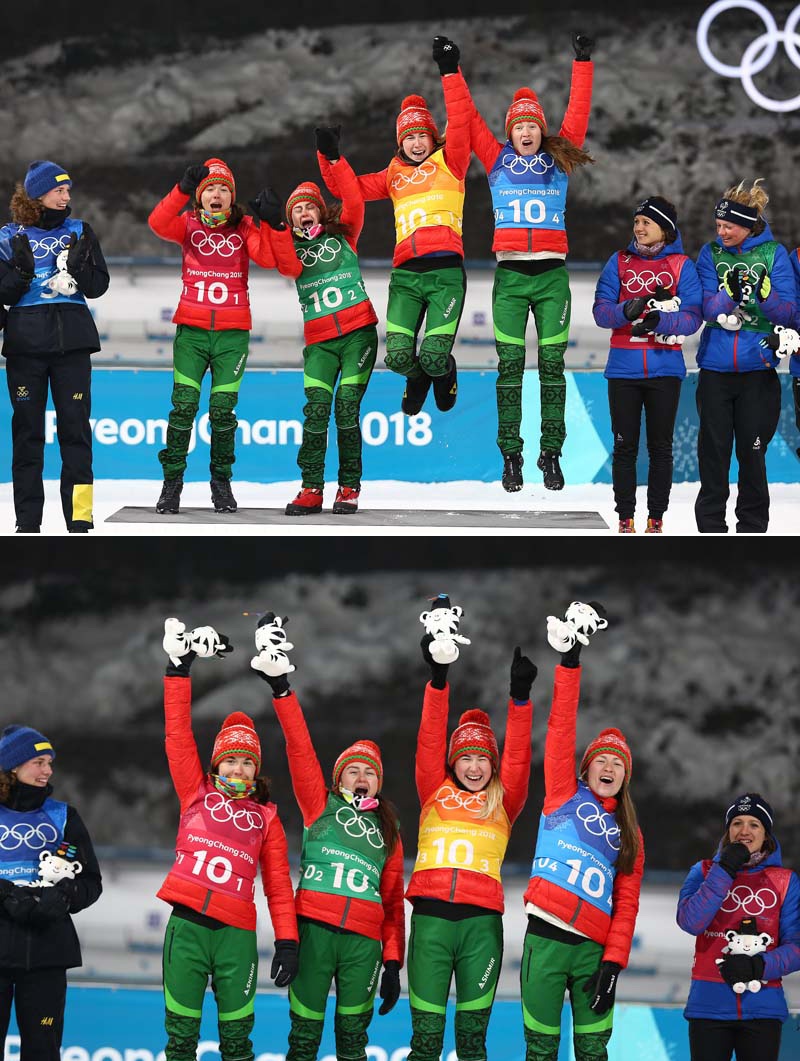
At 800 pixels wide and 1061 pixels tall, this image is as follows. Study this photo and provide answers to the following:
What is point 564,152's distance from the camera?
253 inches

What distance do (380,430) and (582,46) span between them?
271cm

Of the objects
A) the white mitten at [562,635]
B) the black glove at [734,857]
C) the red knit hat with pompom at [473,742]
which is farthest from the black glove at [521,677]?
the black glove at [734,857]

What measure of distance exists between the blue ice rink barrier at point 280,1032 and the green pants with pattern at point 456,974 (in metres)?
1.77

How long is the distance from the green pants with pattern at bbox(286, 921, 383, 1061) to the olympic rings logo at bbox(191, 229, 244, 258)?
2.79m

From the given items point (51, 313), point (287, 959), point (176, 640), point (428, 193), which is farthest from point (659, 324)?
point (287, 959)

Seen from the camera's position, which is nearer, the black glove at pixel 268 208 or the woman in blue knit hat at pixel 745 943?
the woman in blue knit hat at pixel 745 943

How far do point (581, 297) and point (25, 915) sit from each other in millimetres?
4659

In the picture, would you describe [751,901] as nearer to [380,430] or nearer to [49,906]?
[49,906]

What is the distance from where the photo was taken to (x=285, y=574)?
26.8ft

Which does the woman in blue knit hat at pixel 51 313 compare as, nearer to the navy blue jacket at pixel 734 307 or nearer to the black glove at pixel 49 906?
the black glove at pixel 49 906

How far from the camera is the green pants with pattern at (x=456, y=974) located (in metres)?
5.52

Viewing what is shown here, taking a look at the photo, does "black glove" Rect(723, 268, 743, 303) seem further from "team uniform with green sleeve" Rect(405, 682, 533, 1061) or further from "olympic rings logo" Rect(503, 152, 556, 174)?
"team uniform with green sleeve" Rect(405, 682, 533, 1061)

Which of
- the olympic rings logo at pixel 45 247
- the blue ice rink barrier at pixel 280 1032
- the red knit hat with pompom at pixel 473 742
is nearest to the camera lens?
the red knit hat with pompom at pixel 473 742

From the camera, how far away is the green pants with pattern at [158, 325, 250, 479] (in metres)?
6.59
